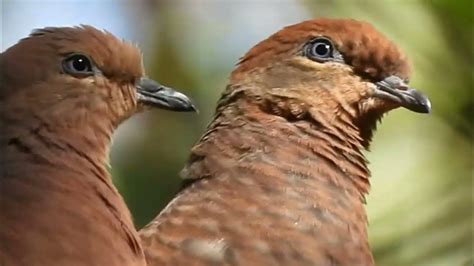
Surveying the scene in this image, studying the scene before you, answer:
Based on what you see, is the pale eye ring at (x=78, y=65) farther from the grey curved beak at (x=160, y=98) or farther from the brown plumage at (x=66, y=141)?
the grey curved beak at (x=160, y=98)

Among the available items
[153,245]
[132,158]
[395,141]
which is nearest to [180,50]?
[132,158]

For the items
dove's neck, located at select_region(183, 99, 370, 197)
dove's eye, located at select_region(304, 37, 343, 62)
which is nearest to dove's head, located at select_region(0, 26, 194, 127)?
dove's neck, located at select_region(183, 99, 370, 197)

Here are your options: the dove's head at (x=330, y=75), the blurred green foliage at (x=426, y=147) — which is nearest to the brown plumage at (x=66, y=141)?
the dove's head at (x=330, y=75)

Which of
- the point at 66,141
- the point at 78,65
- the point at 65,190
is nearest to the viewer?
the point at 65,190

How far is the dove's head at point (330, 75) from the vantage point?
12.4 feet

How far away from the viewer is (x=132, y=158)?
507 cm

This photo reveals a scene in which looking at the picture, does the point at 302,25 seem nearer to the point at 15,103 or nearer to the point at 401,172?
the point at 401,172

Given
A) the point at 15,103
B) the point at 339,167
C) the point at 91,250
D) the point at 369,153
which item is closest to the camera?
the point at 91,250

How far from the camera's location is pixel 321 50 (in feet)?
12.6

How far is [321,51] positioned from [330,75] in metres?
0.08

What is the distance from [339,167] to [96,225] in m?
0.79

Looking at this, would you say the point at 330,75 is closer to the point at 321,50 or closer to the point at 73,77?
the point at 321,50

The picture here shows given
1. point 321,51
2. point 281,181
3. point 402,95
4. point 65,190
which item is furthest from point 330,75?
point 65,190

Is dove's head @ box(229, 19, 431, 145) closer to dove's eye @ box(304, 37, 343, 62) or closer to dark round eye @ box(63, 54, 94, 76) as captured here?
dove's eye @ box(304, 37, 343, 62)
